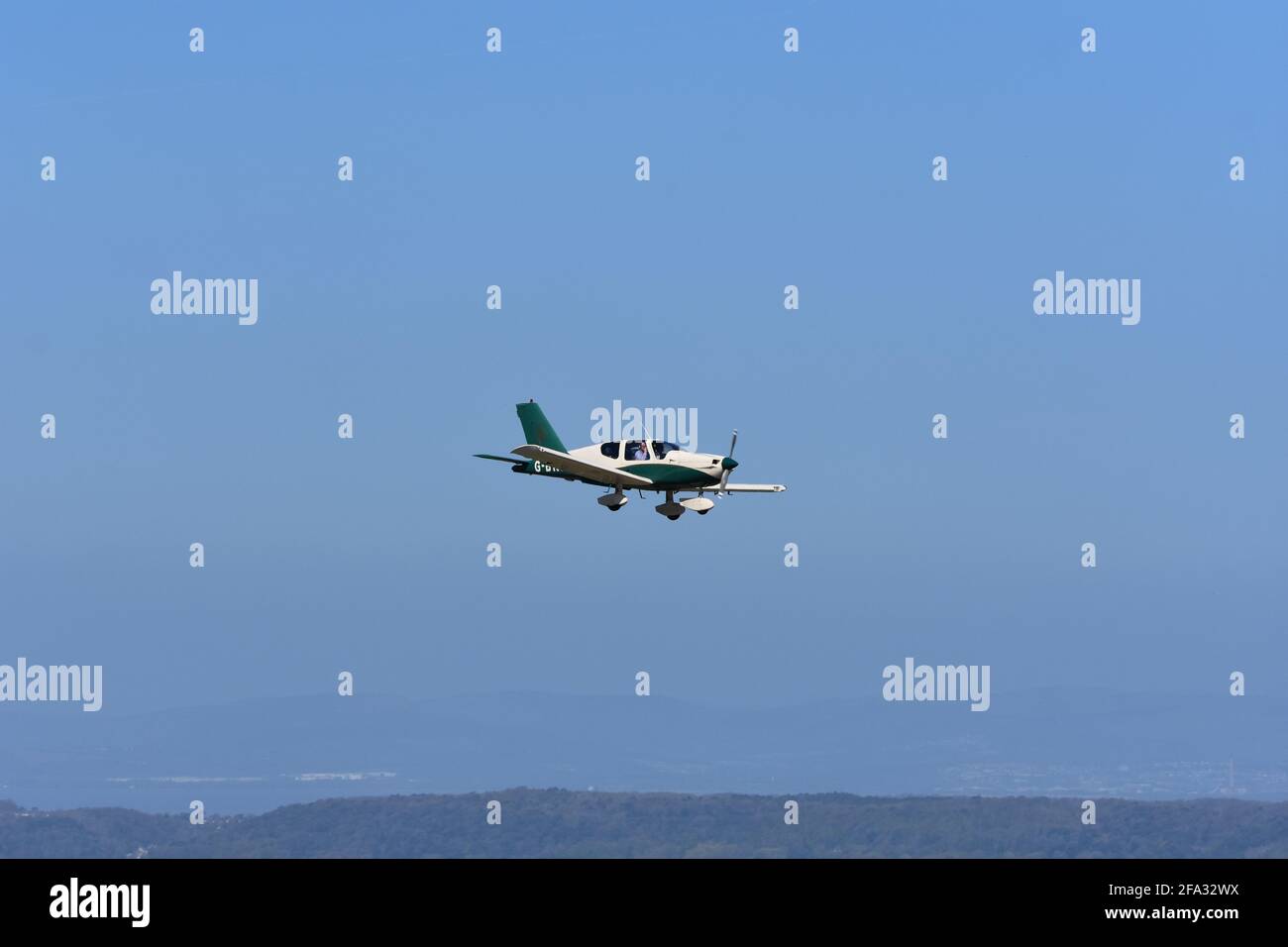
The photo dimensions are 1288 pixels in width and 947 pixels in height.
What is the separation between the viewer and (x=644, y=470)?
4109 inches

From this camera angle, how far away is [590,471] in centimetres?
10444

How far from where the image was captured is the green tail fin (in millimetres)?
108938

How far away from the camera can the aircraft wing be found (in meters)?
104

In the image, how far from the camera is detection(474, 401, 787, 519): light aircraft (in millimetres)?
104000

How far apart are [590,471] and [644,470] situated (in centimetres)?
263

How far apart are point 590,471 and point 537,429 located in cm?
584

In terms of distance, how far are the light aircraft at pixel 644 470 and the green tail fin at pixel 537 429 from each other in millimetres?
2912

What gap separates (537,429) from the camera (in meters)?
109

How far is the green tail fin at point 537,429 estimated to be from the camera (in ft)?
357
